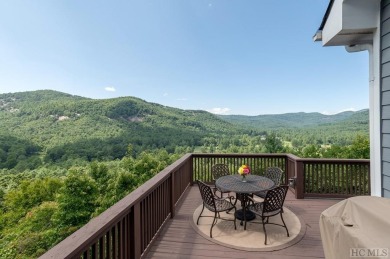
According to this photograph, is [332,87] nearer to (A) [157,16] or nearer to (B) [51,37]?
(A) [157,16]

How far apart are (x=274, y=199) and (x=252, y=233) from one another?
2.22ft

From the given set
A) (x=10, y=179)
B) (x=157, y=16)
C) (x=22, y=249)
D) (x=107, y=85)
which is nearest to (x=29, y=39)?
(x=107, y=85)

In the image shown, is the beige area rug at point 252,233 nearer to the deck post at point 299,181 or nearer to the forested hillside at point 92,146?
the deck post at point 299,181

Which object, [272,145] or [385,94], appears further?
[272,145]

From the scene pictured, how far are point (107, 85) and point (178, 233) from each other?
60119 mm

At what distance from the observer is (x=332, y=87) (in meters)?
→ 35.2

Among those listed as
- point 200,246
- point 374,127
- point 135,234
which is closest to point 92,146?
point 200,246

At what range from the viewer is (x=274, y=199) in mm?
3123

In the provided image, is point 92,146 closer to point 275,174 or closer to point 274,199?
point 275,174

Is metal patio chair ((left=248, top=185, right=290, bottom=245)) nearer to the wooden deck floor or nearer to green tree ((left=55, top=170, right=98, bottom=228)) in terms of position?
the wooden deck floor

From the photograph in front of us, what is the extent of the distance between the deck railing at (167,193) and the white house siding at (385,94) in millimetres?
2061

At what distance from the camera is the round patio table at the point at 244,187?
344 cm
